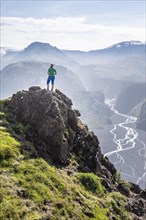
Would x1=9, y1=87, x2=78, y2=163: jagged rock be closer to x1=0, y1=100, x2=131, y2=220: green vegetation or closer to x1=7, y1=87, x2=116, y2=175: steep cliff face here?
x1=7, y1=87, x2=116, y2=175: steep cliff face

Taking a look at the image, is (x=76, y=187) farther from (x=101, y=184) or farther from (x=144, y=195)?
(x=144, y=195)

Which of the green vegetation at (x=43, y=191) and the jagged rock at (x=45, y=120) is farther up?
the jagged rock at (x=45, y=120)

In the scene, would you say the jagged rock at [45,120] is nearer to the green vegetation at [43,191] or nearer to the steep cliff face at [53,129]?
the steep cliff face at [53,129]

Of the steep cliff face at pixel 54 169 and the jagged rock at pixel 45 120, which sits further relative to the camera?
the jagged rock at pixel 45 120

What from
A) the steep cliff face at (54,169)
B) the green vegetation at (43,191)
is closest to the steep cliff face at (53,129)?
the steep cliff face at (54,169)

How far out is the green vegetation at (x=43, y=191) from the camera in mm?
36281

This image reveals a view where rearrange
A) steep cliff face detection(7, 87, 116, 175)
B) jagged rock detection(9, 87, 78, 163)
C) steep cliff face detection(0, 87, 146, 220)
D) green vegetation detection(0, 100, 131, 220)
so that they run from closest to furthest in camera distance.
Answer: green vegetation detection(0, 100, 131, 220), steep cliff face detection(0, 87, 146, 220), jagged rock detection(9, 87, 78, 163), steep cliff face detection(7, 87, 116, 175)

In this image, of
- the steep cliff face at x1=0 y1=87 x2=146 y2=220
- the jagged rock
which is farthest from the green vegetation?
the jagged rock

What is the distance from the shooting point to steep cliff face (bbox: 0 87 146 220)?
38250mm

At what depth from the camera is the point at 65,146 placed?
162 feet

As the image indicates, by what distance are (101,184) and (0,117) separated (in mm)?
16323

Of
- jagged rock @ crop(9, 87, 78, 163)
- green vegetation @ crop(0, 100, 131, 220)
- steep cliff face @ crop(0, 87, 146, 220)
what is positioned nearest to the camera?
green vegetation @ crop(0, 100, 131, 220)

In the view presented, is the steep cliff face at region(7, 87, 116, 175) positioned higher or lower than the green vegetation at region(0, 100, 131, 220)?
higher

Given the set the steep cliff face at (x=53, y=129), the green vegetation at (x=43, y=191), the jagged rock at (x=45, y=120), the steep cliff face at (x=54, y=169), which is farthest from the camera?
the steep cliff face at (x=53, y=129)
